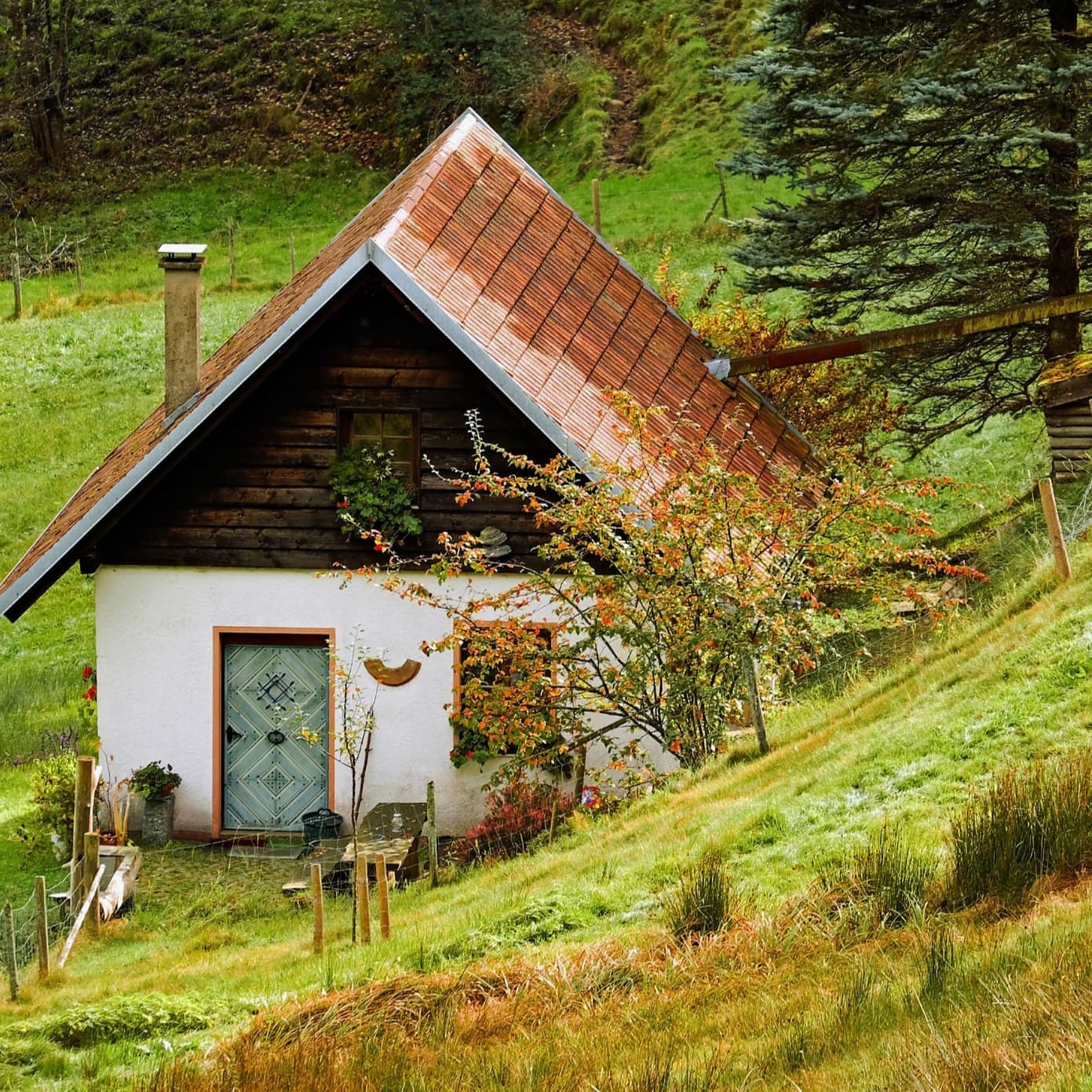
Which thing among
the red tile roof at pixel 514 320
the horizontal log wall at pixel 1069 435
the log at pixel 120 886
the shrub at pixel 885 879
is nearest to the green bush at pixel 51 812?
the log at pixel 120 886

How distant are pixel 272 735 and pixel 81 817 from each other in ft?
10.7

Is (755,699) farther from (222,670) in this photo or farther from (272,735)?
(222,670)

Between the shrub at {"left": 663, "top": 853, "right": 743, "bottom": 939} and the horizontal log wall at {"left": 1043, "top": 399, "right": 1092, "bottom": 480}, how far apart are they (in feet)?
36.8

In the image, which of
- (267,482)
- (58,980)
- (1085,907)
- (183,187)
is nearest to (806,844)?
(1085,907)

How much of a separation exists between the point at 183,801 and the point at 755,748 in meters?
6.79

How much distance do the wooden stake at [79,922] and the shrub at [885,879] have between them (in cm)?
654

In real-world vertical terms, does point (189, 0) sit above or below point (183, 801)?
above

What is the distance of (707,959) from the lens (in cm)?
705

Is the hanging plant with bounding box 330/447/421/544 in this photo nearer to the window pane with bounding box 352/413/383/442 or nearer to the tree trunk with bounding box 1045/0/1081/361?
the window pane with bounding box 352/413/383/442

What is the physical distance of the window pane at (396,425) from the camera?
15.3 meters

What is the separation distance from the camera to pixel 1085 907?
602cm

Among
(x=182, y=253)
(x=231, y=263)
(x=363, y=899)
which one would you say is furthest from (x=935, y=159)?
(x=231, y=263)

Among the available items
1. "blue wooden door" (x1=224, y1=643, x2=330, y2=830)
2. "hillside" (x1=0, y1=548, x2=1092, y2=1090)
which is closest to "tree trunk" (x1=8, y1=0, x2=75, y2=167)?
"blue wooden door" (x1=224, y1=643, x2=330, y2=830)

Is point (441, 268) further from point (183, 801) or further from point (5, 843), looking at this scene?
point (5, 843)
